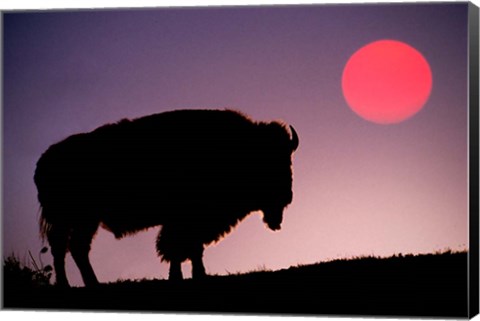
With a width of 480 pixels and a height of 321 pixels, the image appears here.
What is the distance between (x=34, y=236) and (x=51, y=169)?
17.1 inches

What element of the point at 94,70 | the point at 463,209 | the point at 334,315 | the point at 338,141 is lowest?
the point at 334,315

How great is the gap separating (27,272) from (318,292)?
5.97 feet

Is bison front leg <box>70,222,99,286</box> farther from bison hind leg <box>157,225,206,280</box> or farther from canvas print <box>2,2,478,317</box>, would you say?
bison hind leg <box>157,225,206,280</box>

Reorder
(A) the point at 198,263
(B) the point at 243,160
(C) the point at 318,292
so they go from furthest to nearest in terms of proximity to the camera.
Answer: (B) the point at 243,160 < (A) the point at 198,263 < (C) the point at 318,292

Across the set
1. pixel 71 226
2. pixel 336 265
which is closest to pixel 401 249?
pixel 336 265

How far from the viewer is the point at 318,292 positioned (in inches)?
307

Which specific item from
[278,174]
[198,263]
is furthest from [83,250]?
[278,174]

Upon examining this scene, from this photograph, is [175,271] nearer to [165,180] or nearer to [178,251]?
[178,251]

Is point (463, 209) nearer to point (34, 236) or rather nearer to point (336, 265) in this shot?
point (336, 265)

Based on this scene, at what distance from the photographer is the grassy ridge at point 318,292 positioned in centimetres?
761

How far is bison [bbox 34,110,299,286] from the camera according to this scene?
801 cm

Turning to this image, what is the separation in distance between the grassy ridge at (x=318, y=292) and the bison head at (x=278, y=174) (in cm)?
36

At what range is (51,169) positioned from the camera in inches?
322

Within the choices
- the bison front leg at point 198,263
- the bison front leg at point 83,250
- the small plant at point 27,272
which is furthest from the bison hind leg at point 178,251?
the small plant at point 27,272
